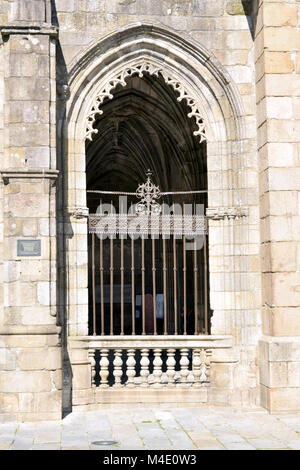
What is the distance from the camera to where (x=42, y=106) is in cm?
877

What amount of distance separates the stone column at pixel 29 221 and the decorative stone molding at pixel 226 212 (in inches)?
85.4

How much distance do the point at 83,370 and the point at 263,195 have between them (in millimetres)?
3190

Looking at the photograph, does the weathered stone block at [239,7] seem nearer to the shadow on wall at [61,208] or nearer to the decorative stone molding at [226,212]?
the shadow on wall at [61,208]

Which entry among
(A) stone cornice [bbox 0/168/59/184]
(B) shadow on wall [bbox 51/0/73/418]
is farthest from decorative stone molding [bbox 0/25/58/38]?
(A) stone cornice [bbox 0/168/59/184]

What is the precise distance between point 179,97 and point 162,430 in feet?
14.1

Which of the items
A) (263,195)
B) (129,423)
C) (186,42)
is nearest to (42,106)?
(186,42)

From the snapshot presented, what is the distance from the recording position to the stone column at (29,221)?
8.45 m

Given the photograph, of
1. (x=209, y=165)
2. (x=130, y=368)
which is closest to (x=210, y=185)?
(x=209, y=165)

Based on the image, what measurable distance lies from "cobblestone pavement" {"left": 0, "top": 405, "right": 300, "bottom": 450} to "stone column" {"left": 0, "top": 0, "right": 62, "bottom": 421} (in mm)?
465

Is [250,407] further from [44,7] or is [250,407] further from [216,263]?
[44,7]

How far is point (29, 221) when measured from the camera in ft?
28.2

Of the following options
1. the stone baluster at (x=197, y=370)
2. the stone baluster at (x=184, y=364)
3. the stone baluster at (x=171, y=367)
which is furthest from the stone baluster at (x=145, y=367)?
the stone baluster at (x=197, y=370)

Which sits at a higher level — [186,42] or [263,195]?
[186,42]
